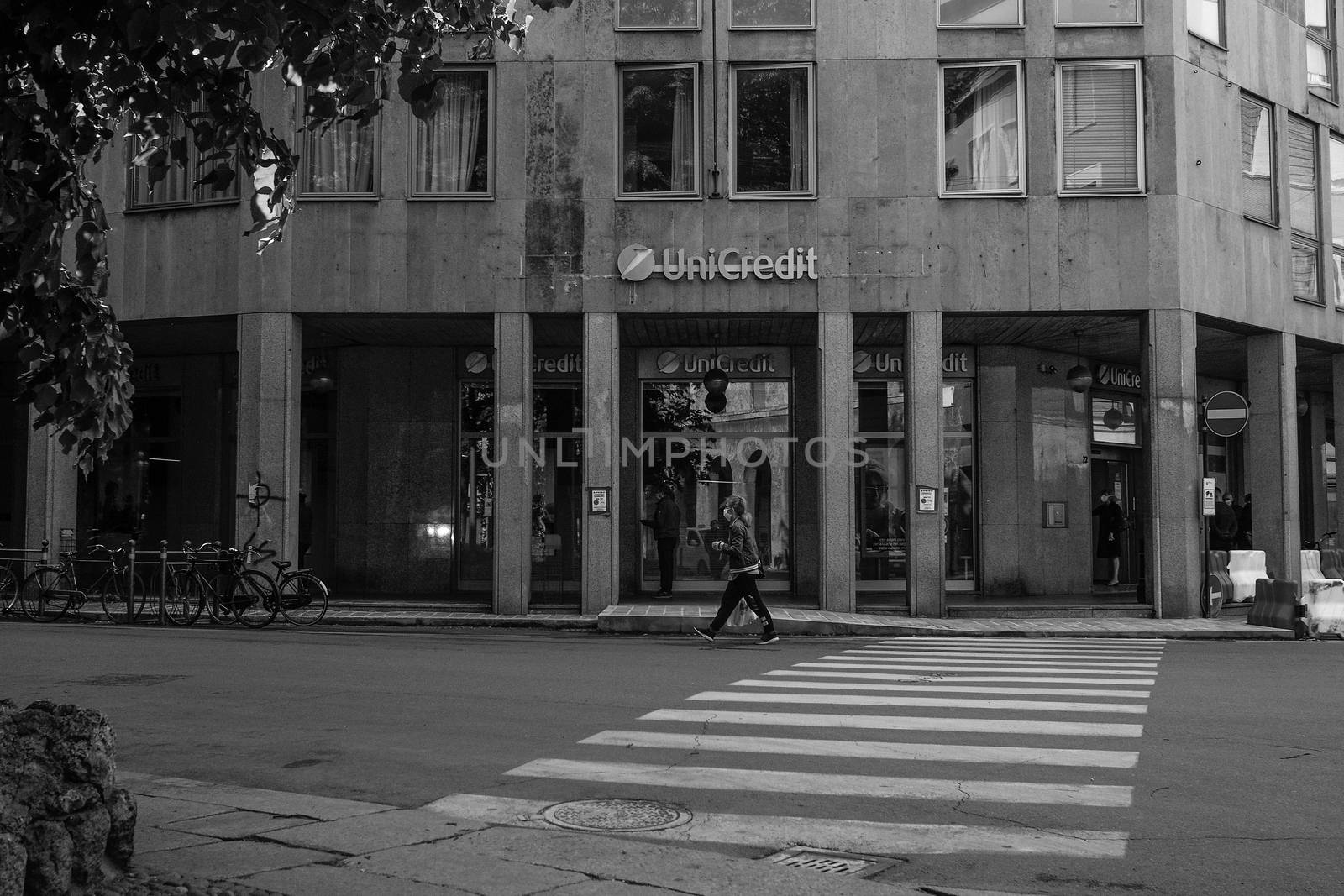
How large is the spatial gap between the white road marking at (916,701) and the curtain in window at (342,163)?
42.5 feet

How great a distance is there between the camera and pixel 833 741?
339 inches

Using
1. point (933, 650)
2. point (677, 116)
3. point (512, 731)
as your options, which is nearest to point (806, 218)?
point (677, 116)

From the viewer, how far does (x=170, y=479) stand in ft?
83.9

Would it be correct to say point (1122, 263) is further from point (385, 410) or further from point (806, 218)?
point (385, 410)

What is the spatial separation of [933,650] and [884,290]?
7.05m

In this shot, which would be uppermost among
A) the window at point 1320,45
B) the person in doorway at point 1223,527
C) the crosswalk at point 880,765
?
the window at point 1320,45

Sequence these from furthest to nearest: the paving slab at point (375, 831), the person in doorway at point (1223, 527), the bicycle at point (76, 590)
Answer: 1. the person in doorway at point (1223, 527)
2. the bicycle at point (76, 590)
3. the paving slab at point (375, 831)

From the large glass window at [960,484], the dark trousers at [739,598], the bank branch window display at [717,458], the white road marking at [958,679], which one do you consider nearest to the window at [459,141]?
the bank branch window display at [717,458]

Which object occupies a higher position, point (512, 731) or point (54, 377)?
point (54, 377)

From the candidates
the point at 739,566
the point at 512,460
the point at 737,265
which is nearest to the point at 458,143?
the point at 737,265

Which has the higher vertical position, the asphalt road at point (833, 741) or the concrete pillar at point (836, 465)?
the concrete pillar at point (836, 465)

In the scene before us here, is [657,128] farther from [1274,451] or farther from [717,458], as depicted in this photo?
[1274,451]

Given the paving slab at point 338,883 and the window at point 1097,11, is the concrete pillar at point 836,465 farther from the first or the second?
the paving slab at point 338,883

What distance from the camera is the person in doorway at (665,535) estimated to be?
72.8 feet
